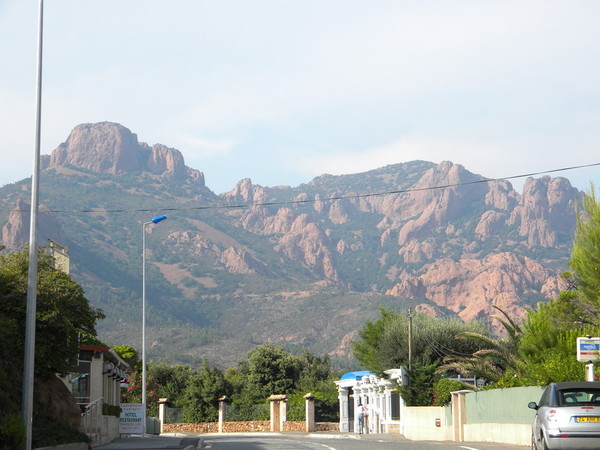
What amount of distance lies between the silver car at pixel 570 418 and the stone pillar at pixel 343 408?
1987 inches

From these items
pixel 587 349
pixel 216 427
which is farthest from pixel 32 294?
pixel 216 427

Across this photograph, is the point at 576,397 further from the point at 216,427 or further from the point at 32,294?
the point at 216,427

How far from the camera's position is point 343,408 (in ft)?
230

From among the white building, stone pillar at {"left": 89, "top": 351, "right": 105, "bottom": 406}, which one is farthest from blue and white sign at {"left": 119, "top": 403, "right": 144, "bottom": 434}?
the white building

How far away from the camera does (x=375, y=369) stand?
6506 centimetres

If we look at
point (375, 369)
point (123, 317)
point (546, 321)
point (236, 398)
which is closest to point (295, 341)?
point (123, 317)

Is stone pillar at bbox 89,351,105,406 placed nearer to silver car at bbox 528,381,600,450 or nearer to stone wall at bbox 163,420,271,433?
silver car at bbox 528,381,600,450

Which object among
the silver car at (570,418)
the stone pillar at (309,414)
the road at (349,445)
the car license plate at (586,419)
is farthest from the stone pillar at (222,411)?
the car license plate at (586,419)

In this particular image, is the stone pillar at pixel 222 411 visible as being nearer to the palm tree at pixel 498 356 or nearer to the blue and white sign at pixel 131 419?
the blue and white sign at pixel 131 419

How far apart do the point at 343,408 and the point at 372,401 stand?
22.7 feet

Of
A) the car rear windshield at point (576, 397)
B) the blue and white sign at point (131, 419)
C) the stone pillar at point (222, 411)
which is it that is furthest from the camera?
the stone pillar at point (222, 411)

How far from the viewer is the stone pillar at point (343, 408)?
67.9m

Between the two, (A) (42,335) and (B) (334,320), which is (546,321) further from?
(B) (334,320)

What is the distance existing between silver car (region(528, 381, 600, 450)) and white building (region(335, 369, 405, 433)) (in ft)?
107
